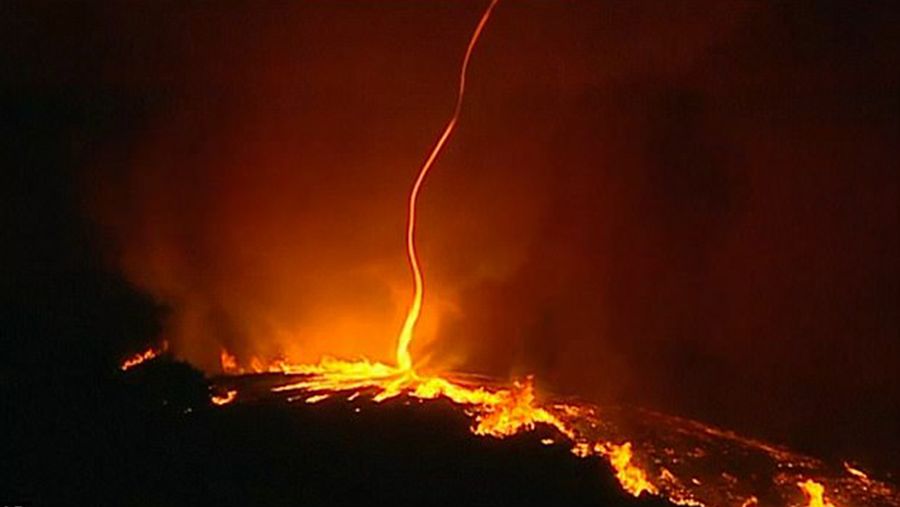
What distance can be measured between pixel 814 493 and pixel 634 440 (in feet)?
4.56

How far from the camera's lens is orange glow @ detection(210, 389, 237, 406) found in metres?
8.95

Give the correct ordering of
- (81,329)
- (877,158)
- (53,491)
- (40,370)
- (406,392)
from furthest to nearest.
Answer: (877,158)
(81,329)
(406,392)
(40,370)
(53,491)

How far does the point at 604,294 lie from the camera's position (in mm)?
13883

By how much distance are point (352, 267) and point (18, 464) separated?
6445mm

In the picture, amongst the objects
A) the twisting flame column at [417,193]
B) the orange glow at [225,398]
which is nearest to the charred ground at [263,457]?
the orange glow at [225,398]

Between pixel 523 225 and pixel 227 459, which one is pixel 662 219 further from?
pixel 227 459

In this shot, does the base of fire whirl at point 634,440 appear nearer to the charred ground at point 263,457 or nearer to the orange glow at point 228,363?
the charred ground at point 263,457

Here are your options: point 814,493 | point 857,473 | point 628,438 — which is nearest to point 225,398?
point 628,438

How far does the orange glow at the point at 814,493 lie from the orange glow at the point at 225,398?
429 centimetres

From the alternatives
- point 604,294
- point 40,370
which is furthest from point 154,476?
point 604,294

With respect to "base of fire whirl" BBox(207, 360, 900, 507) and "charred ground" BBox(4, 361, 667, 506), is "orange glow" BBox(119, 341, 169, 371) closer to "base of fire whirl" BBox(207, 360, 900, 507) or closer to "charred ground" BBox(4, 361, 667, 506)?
"charred ground" BBox(4, 361, 667, 506)

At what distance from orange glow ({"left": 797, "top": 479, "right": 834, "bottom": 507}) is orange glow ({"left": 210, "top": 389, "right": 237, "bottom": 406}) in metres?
4.29

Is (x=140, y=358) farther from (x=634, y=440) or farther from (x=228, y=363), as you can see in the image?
(x=634, y=440)

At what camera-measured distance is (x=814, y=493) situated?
8.37 m
